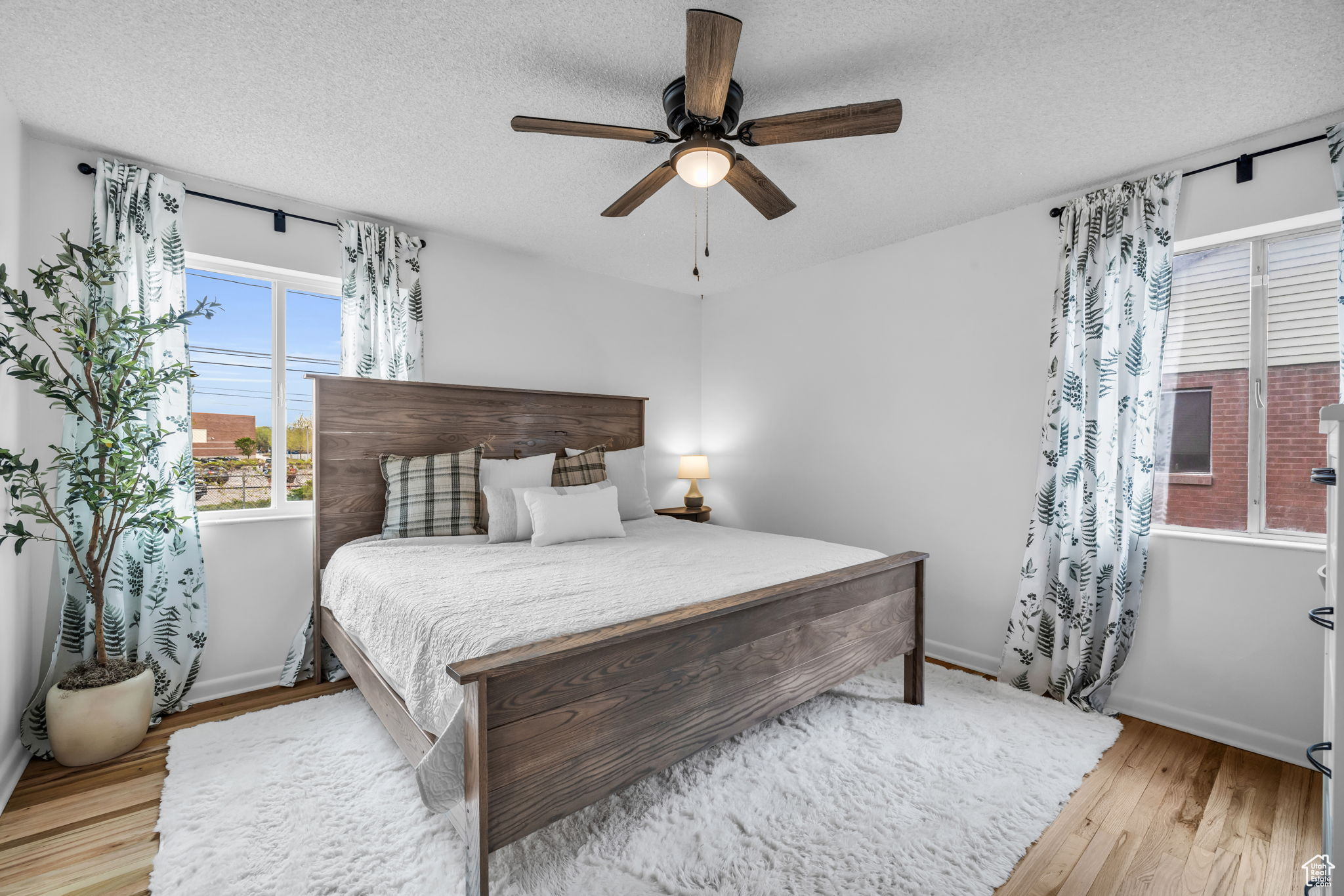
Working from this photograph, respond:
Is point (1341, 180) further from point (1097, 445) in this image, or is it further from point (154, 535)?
point (154, 535)

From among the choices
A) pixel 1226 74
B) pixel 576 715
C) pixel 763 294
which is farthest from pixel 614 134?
pixel 763 294

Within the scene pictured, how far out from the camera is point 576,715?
1.53 meters

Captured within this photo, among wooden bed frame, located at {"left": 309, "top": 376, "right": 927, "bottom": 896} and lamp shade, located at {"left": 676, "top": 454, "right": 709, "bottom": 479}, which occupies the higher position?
lamp shade, located at {"left": 676, "top": 454, "right": 709, "bottom": 479}

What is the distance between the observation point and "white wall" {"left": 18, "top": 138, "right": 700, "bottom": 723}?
246 centimetres

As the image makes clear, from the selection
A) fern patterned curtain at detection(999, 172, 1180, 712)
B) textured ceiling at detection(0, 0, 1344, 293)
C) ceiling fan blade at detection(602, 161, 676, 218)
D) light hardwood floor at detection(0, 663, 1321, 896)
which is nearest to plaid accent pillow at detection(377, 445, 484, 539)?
light hardwood floor at detection(0, 663, 1321, 896)

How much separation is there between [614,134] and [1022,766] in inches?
105

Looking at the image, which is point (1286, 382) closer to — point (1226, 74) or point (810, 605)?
point (1226, 74)

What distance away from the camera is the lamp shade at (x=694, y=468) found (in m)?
Answer: 4.43

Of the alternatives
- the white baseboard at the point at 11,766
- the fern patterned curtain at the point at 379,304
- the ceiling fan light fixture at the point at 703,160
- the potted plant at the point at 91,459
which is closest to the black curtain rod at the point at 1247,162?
the ceiling fan light fixture at the point at 703,160

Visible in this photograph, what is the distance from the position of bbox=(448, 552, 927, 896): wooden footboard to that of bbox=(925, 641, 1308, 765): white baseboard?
1.34 m

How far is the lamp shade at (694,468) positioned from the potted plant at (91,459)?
2.98 meters

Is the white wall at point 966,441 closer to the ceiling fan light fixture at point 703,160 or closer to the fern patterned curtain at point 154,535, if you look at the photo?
the ceiling fan light fixture at point 703,160

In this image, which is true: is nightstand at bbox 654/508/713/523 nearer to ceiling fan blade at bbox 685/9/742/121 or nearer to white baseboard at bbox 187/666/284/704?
white baseboard at bbox 187/666/284/704

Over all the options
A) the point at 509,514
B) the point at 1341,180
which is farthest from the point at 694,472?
the point at 1341,180
